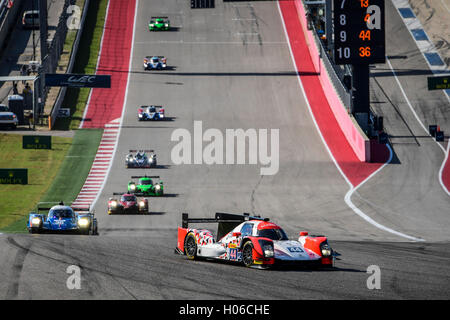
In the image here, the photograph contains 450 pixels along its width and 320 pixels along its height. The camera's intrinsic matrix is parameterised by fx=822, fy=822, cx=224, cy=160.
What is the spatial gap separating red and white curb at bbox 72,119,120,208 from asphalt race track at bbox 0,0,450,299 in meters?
0.61

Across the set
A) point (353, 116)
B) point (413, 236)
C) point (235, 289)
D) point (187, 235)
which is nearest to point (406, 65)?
point (353, 116)

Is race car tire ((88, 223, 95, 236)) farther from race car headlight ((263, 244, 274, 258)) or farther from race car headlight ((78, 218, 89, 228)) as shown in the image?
race car headlight ((263, 244, 274, 258))

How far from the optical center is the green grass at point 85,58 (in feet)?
212

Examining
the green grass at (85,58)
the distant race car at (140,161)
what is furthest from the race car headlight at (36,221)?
the green grass at (85,58)

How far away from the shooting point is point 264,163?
53438mm

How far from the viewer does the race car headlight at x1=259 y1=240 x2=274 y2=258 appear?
20.4 m

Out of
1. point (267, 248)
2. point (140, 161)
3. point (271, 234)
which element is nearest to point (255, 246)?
point (267, 248)

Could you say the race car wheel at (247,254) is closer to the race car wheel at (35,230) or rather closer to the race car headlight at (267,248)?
the race car headlight at (267,248)

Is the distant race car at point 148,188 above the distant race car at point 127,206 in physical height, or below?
above

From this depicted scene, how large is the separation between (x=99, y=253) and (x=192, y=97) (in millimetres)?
45772

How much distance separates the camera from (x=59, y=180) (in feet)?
162

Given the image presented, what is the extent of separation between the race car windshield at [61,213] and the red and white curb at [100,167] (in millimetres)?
10873

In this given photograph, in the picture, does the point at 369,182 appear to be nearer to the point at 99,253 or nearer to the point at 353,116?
the point at 353,116

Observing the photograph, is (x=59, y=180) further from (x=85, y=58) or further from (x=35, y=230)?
(x=85, y=58)
